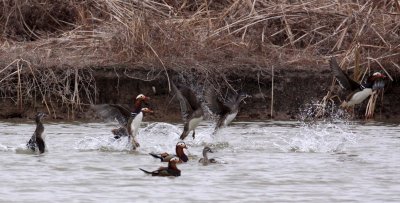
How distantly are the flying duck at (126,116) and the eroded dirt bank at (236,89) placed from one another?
3.92 meters

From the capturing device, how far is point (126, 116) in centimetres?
1641

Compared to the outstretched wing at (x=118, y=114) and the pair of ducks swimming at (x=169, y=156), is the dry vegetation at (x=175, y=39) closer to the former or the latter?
the outstretched wing at (x=118, y=114)

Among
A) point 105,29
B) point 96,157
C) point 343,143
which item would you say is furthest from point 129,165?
point 105,29

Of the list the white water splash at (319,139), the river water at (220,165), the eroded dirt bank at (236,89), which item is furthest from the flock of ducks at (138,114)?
the eroded dirt bank at (236,89)

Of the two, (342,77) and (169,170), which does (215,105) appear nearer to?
(342,77)

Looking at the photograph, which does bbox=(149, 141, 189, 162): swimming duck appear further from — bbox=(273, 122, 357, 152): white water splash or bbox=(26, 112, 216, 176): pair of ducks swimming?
bbox=(273, 122, 357, 152): white water splash

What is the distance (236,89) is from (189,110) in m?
4.37

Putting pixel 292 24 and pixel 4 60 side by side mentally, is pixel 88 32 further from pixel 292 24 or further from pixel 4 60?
pixel 292 24

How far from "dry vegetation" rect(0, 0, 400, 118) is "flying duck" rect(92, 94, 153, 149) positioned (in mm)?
3589

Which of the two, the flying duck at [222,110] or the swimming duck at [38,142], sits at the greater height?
the flying duck at [222,110]

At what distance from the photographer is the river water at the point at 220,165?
11.9 m

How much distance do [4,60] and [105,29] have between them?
216cm

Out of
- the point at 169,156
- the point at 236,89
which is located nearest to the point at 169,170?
the point at 169,156

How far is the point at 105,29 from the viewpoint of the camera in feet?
71.4
